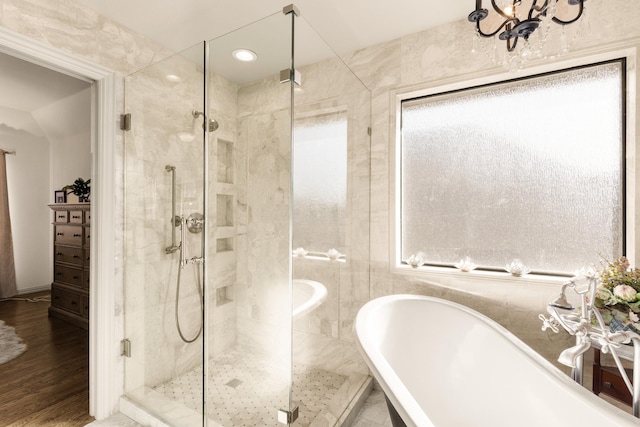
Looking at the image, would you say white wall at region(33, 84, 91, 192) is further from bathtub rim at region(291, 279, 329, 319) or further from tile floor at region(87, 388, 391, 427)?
bathtub rim at region(291, 279, 329, 319)

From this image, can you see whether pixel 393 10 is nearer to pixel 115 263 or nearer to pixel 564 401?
pixel 564 401

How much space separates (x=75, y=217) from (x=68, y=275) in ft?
2.28

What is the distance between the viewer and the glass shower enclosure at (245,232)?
1449 millimetres

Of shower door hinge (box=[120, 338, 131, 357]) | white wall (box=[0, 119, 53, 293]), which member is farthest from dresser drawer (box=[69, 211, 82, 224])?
shower door hinge (box=[120, 338, 131, 357])

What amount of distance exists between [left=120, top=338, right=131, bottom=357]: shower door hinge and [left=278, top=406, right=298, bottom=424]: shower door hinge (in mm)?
1181

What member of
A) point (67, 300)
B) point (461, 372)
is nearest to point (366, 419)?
point (461, 372)

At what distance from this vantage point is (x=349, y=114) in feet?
6.73

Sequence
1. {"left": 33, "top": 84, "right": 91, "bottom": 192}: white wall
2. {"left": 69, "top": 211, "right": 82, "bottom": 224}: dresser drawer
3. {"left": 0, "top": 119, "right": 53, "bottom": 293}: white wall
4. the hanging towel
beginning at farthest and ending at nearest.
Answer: {"left": 0, "top": 119, "right": 53, "bottom": 293}: white wall → the hanging towel → {"left": 33, "top": 84, "right": 91, "bottom": 192}: white wall → {"left": 69, "top": 211, "right": 82, "bottom": 224}: dresser drawer

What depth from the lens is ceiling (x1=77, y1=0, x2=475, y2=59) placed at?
185 centimetres

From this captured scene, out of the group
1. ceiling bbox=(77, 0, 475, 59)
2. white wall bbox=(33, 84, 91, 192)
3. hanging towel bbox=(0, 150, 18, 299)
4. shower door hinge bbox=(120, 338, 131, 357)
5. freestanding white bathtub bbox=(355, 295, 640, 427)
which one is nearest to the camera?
freestanding white bathtub bbox=(355, 295, 640, 427)

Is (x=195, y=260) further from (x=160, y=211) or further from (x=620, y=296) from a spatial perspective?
(x=620, y=296)

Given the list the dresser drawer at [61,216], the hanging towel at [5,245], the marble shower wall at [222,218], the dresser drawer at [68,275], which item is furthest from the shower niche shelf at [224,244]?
the hanging towel at [5,245]

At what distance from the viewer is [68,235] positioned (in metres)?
3.82

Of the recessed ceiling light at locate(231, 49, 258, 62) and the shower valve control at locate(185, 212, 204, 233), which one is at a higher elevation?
the recessed ceiling light at locate(231, 49, 258, 62)
